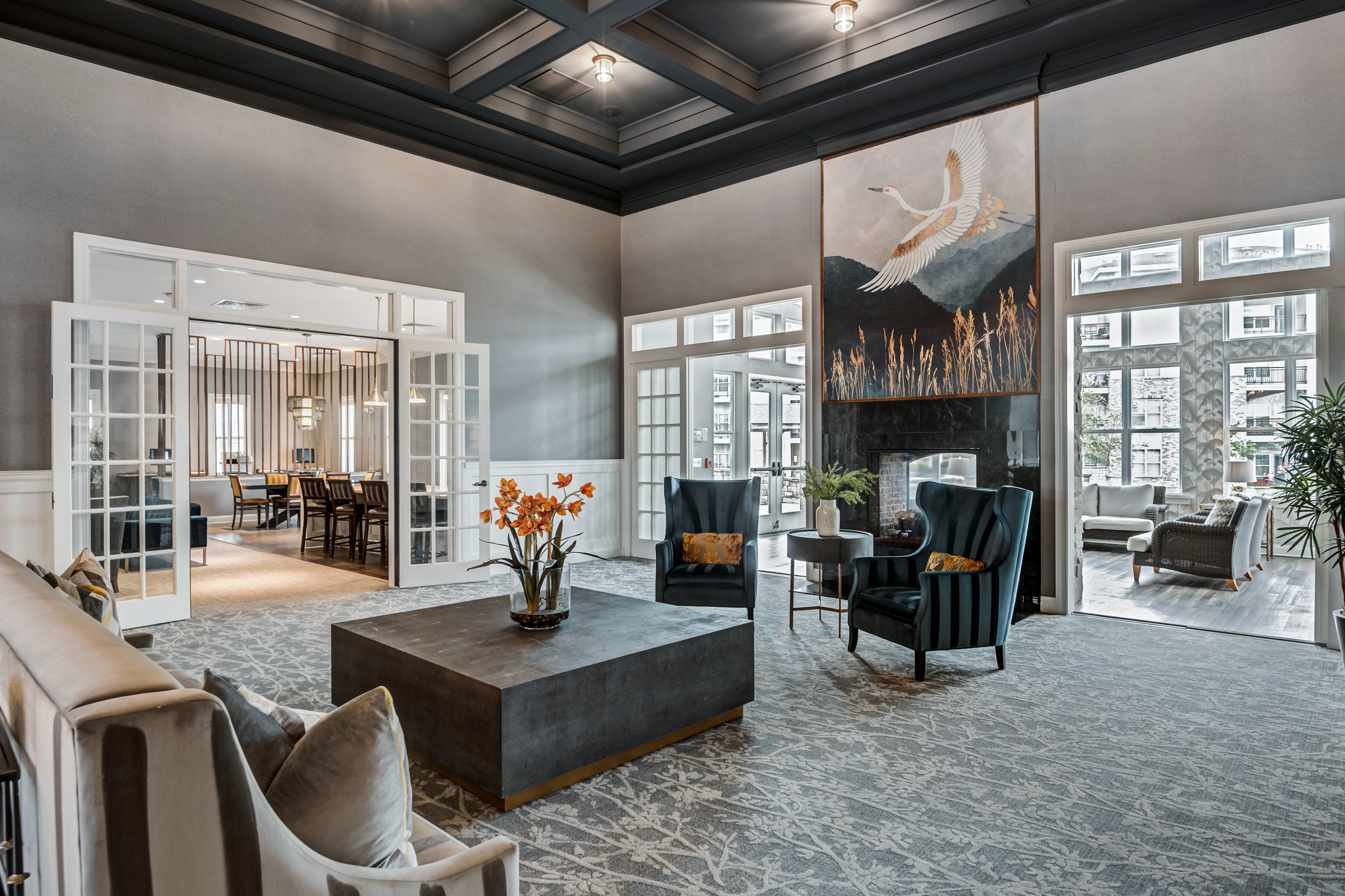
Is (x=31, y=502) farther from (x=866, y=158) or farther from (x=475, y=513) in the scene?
(x=866, y=158)

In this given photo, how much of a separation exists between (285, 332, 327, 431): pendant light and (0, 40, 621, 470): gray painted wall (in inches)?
254

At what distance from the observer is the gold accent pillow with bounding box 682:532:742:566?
5105 millimetres

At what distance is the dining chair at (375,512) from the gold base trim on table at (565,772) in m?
4.80

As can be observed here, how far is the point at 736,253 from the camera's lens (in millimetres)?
7145

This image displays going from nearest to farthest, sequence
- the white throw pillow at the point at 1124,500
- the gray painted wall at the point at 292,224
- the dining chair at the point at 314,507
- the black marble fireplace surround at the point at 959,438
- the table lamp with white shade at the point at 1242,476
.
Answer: the gray painted wall at the point at 292,224, the black marble fireplace surround at the point at 959,438, the table lamp with white shade at the point at 1242,476, the dining chair at the point at 314,507, the white throw pillow at the point at 1124,500

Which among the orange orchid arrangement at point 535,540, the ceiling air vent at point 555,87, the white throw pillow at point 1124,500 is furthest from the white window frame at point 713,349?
the white throw pillow at point 1124,500

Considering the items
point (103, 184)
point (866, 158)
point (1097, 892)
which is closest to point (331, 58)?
point (103, 184)

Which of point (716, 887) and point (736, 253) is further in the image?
point (736, 253)

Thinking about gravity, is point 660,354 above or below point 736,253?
below

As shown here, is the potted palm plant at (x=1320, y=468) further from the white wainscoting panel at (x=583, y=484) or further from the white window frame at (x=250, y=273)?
the white window frame at (x=250, y=273)

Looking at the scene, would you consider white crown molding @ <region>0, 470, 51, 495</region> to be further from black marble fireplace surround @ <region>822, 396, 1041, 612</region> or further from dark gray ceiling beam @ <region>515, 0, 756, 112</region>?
black marble fireplace surround @ <region>822, 396, 1041, 612</region>

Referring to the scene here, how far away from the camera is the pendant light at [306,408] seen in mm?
12727

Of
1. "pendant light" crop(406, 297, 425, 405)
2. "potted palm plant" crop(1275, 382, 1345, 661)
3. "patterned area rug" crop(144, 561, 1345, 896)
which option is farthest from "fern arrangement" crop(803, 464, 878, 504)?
"pendant light" crop(406, 297, 425, 405)

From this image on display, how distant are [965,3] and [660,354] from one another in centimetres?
397
